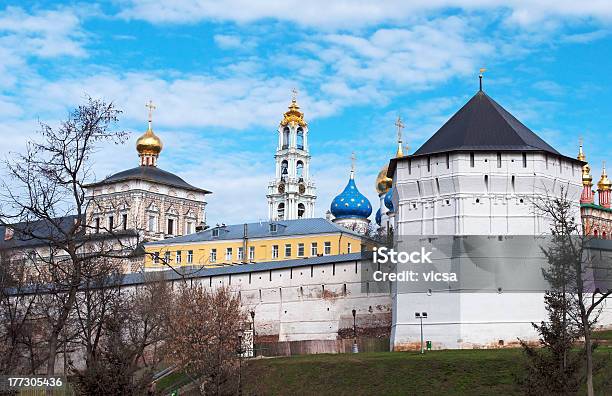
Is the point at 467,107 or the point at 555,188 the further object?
the point at 467,107

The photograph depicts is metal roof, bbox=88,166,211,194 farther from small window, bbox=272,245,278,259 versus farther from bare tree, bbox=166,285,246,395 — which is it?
bare tree, bbox=166,285,246,395

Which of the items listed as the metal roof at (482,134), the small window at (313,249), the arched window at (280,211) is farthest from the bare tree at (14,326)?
the arched window at (280,211)

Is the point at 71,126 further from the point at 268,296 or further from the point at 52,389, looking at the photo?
the point at 268,296

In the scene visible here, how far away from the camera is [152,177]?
66625 mm

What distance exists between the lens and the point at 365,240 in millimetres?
56500

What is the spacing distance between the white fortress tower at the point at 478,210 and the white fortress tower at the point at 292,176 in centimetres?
4007

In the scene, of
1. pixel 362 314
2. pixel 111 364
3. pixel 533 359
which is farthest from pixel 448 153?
pixel 111 364

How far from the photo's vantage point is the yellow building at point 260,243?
55.7 metres

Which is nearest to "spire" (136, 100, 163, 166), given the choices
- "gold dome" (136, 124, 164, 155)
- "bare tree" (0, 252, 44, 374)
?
"gold dome" (136, 124, 164, 155)

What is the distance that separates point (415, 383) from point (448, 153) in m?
9.23

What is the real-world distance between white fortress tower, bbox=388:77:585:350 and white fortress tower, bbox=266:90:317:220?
40066mm

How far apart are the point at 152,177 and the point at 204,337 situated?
36474 mm

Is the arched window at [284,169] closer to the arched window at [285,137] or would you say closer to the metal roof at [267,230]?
the arched window at [285,137]

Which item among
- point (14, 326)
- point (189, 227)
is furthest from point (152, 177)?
point (14, 326)
